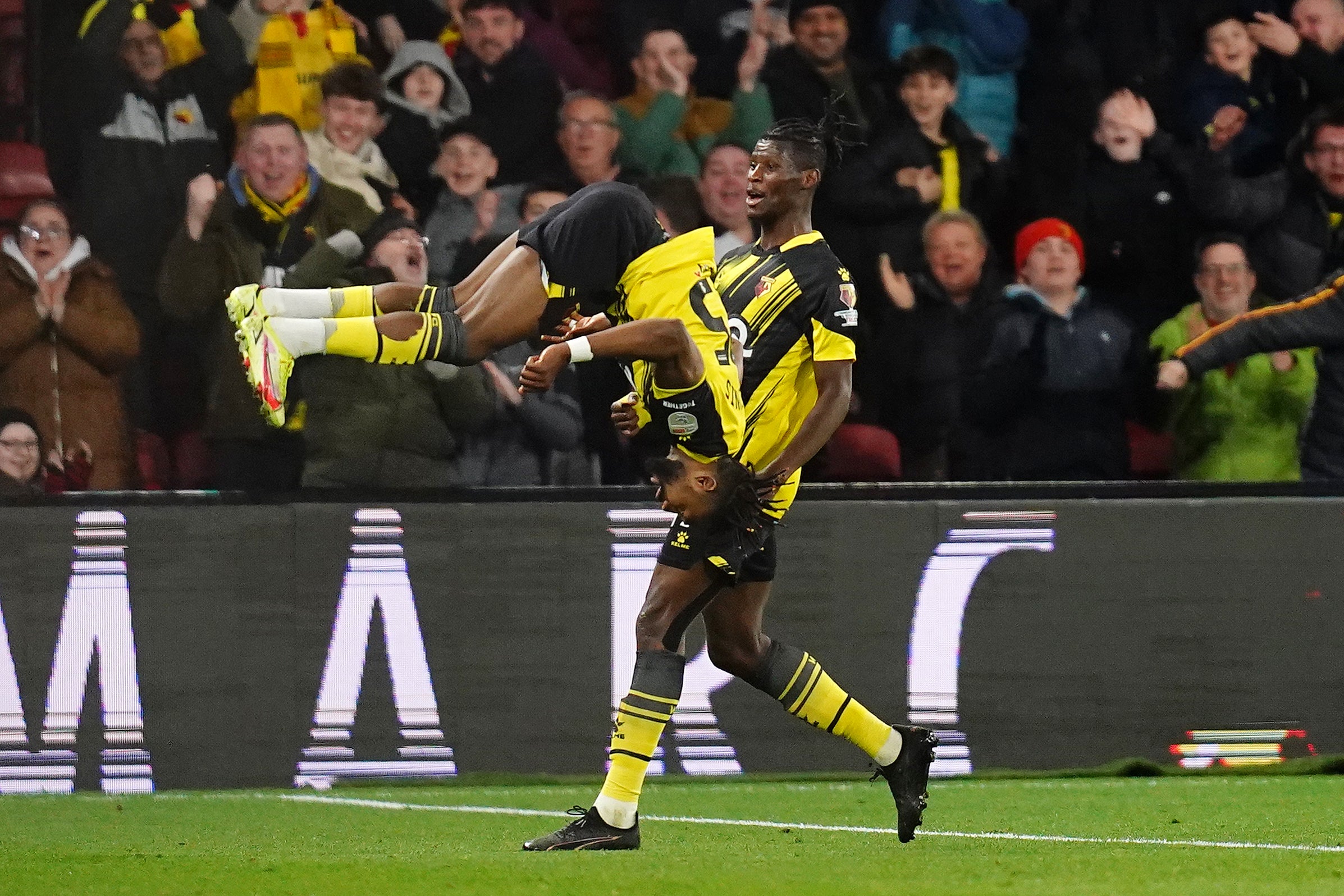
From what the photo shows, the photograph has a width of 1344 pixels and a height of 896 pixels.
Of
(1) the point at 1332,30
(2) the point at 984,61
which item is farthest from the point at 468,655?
(1) the point at 1332,30

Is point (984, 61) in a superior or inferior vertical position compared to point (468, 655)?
superior

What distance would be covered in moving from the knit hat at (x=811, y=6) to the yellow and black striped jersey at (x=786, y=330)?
2.57 metres

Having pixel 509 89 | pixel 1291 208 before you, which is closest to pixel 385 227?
pixel 509 89

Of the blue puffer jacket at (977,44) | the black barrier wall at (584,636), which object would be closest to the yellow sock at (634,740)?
the black barrier wall at (584,636)

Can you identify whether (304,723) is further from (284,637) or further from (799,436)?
(799,436)

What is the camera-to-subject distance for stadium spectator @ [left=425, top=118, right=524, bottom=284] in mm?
8672

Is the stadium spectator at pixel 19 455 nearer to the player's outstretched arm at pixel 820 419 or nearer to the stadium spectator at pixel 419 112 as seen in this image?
the stadium spectator at pixel 419 112

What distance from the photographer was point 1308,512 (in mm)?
8734

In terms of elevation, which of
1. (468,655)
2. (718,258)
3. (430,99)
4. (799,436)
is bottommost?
(468,655)

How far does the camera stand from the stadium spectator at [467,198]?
28.5 feet

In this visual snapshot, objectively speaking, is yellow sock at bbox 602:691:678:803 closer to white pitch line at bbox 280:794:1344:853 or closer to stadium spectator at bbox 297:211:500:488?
white pitch line at bbox 280:794:1344:853

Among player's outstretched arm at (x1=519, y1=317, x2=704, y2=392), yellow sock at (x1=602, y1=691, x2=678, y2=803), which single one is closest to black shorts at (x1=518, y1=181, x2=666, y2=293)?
player's outstretched arm at (x1=519, y1=317, x2=704, y2=392)

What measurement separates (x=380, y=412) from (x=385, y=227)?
32.8 inches

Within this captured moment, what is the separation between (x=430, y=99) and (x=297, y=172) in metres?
0.70
